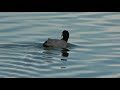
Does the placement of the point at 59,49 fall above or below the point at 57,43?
below

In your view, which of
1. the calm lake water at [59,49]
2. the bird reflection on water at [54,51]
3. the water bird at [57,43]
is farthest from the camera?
the water bird at [57,43]

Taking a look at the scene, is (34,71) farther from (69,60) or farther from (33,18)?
(33,18)

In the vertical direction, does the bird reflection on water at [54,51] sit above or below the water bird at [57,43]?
below

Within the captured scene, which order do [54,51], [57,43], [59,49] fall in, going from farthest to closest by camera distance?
[57,43] → [59,49] → [54,51]

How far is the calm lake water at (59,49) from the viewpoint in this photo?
705 centimetres

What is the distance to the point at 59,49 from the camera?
11.2 metres

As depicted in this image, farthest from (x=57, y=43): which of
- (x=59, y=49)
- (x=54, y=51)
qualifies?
(x=54, y=51)

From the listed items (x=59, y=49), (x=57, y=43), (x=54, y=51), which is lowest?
(x=54, y=51)

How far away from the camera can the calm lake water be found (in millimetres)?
7051

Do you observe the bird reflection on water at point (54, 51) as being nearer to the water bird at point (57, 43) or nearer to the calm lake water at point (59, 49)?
the calm lake water at point (59, 49)

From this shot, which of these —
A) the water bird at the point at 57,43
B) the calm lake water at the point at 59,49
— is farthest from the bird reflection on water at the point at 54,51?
the water bird at the point at 57,43

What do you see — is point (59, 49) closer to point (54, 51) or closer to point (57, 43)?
point (57, 43)

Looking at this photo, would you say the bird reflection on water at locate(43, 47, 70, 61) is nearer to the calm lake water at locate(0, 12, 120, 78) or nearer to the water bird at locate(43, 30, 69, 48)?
the calm lake water at locate(0, 12, 120, 78)

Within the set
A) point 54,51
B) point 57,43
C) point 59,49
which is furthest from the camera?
point 57,43
